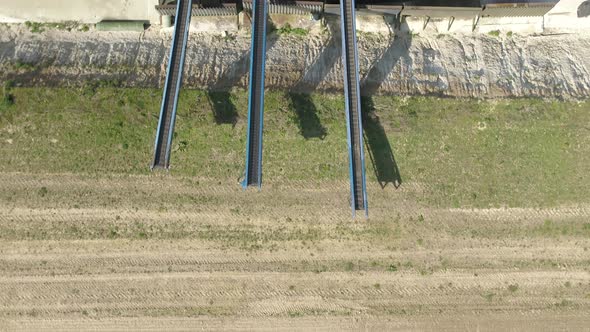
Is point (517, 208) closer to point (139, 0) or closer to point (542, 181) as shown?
point (542, 181)

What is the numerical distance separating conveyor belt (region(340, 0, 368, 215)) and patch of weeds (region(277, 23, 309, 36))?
2.24 metres

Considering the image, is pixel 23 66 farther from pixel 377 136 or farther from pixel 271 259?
pixel 377 136

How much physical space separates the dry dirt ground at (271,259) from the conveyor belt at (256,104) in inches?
71.6

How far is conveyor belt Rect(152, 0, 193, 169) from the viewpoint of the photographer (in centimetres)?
1288

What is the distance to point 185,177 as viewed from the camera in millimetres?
14281

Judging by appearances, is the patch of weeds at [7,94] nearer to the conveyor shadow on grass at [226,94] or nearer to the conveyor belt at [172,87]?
the conveyor belt at [172,87]

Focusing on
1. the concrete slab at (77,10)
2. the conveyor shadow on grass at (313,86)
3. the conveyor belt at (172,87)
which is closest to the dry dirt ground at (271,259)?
the conveyor belt at (172,87)

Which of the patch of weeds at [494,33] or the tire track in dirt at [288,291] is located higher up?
the patch of weeds at [494,33]

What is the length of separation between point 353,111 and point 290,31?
16.0 ft

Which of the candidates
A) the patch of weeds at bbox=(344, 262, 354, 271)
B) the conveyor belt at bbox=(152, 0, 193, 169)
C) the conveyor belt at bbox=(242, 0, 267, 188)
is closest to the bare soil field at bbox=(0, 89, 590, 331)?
the patch of weeds at bbox=(344, 262, 354, 271)

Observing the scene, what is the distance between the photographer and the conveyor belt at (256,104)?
12727 millimetres

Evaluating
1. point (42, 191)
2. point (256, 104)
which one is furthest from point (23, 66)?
point (256, 104)

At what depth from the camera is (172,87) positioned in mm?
13320

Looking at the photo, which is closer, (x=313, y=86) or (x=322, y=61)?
(x=313, y=86)
